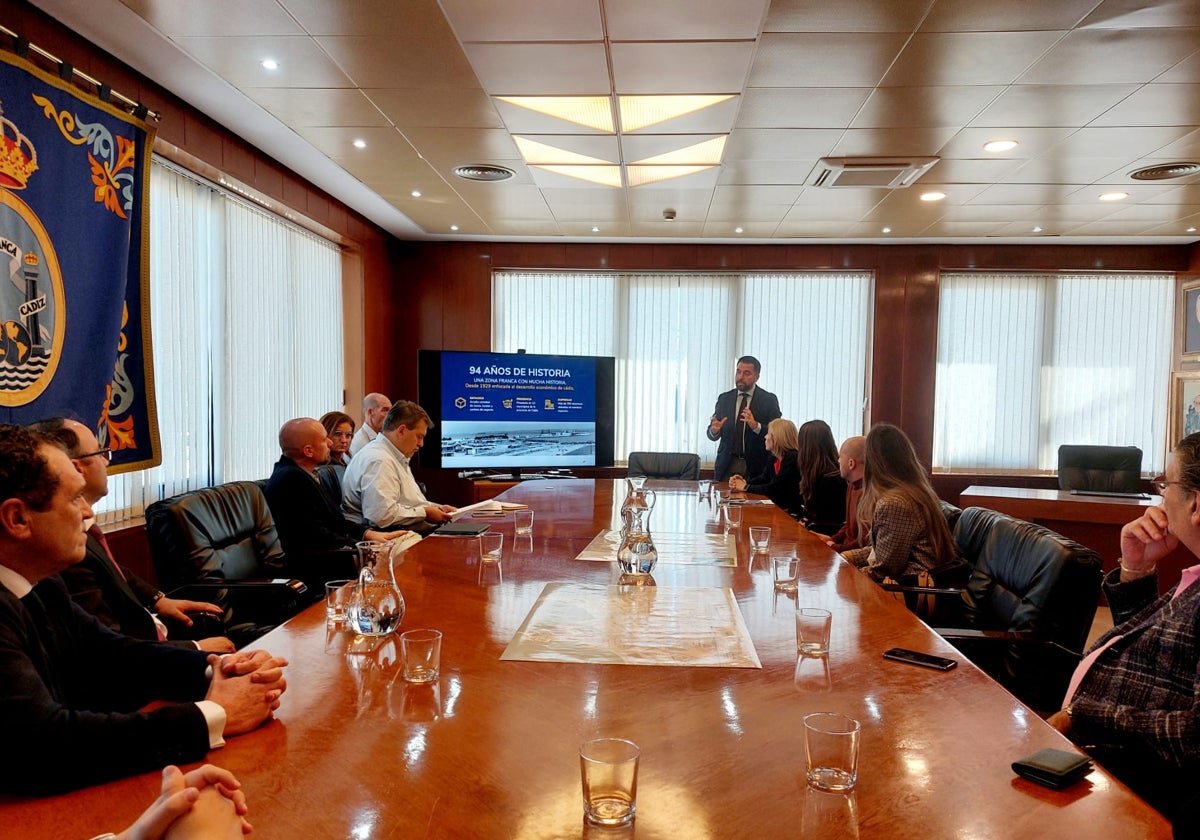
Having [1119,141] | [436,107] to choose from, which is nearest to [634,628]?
[436,107]

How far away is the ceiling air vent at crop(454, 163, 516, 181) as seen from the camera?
495 cm

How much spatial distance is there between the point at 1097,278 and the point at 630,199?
15.0 feet

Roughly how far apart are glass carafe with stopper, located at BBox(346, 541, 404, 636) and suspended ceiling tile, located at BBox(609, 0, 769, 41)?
2168 mm

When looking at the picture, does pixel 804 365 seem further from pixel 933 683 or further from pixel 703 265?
pixel 933 683

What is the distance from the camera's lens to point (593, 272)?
742 centimetres

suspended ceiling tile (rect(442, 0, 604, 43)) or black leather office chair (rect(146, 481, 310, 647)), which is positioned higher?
suspended ceiling tile (rect(442, 0, 604, 43))

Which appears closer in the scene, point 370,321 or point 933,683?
point 933,683

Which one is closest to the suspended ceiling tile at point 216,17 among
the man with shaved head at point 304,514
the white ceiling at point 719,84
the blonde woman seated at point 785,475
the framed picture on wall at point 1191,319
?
the white ceiling at point 719,84

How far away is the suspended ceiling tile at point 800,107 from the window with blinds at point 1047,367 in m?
3.94

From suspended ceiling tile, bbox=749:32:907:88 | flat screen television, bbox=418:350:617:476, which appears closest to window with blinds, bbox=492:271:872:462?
flat screen television, bbox=418:350:617:476

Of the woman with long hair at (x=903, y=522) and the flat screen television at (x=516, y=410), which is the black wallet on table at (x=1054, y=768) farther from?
the flat screen television at (x=516, y=410)

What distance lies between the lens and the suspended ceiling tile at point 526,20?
2809 mm

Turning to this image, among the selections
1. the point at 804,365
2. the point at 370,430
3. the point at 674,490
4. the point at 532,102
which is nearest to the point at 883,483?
the point at 674,490

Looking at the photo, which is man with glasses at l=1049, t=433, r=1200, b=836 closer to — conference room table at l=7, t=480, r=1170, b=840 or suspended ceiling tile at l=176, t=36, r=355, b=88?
conference room table at l=7, t=480, r=1170, b=840
